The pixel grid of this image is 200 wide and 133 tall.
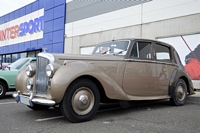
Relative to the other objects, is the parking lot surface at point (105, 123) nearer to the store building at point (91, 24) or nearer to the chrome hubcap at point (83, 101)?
the chrome hubcap at point (83, 101)

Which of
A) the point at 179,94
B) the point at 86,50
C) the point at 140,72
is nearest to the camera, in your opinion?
the point at 140,72

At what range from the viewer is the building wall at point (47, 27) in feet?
64.1

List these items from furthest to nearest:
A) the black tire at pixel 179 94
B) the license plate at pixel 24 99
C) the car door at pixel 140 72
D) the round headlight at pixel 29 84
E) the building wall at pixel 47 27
A: 1. the building wall at pixel 47 27
2. the black tire at pixel 179 94
3. the car door at pixel 140 72
4. the round headlight at pixel 29 84
5. the license plate at pixel 24 99

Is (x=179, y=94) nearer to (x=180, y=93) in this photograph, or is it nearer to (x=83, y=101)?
(x=180, y=93)

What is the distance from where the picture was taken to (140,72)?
4.79 meters

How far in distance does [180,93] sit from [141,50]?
6.41ft

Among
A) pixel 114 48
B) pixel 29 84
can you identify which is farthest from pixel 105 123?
pixel 114 48

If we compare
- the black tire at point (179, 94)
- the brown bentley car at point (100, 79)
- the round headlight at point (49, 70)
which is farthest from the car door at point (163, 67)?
the round headlight at point (49, 70)

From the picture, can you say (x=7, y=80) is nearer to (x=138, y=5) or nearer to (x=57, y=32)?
(x=138, y=5)

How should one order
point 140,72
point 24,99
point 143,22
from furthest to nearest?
point 143,22
point 140,72
point 24,99

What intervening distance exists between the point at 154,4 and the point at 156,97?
8237mm

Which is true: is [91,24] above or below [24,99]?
above

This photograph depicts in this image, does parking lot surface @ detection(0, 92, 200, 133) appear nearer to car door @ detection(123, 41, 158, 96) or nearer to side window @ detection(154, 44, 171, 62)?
car door @ detection(123, 41, 158, 96)

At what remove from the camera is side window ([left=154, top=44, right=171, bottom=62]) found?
5.45 m
